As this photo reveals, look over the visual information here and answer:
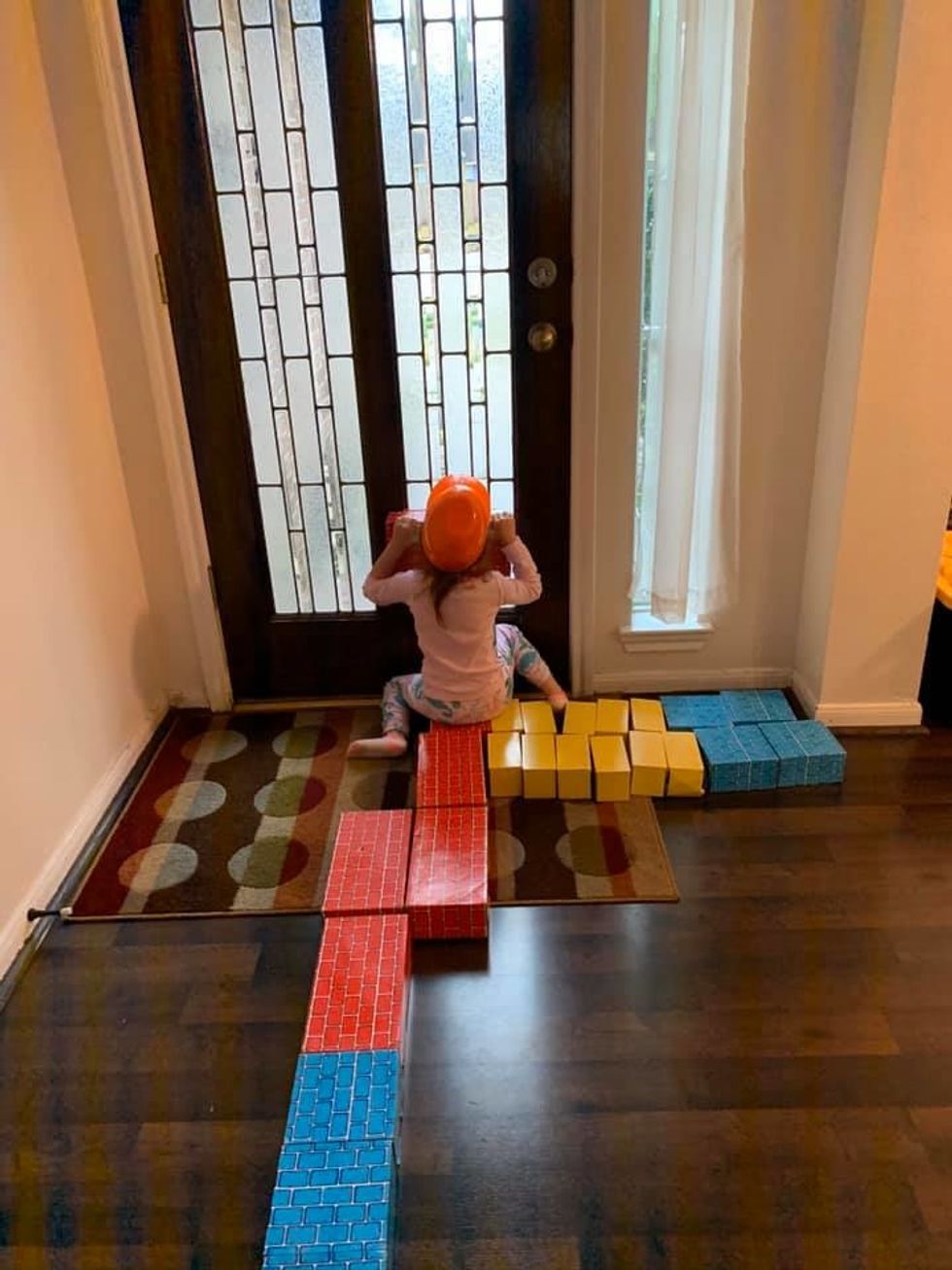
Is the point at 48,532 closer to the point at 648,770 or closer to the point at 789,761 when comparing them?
the point at 648,770

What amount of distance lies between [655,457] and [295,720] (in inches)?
45.3

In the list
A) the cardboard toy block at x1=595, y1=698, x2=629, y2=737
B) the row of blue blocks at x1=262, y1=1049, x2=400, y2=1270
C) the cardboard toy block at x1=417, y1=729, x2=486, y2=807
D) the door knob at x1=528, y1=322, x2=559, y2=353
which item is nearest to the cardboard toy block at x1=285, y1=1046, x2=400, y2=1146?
the row of blue blocks at x1=262, y1=1049, x2=400, y2=1270

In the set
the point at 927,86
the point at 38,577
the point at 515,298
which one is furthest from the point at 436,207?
the point at 38,577

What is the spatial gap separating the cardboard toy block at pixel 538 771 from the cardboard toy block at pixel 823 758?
1.91ft

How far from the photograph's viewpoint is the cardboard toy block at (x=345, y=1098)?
129cm

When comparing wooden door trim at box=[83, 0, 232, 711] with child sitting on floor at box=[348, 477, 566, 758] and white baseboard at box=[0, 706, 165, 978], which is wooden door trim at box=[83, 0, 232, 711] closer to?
white baseboard at box=[0, 706, 165, 978]

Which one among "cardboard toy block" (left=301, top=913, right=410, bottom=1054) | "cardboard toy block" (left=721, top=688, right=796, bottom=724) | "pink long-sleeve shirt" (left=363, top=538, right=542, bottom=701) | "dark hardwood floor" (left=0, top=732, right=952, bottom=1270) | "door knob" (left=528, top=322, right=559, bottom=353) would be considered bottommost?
"dark hardwood floor" (left=0, top=732, right=952, bottom=1270)

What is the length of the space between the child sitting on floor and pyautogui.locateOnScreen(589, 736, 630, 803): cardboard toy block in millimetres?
293

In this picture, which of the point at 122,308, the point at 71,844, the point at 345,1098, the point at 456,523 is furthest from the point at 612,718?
the point at 122,308

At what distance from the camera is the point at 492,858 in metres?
1.92

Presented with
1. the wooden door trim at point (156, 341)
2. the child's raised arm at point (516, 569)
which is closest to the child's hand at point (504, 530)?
the child's raised arm at point (516, 569)

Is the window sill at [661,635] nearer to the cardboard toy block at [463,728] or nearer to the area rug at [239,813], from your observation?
the cardboard toy block at [463,728]

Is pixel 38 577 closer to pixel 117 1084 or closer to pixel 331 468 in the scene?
pixel 331 468

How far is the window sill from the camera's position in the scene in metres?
2.45
